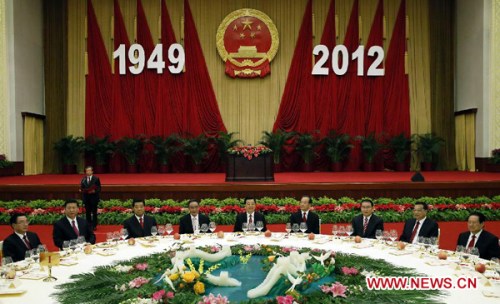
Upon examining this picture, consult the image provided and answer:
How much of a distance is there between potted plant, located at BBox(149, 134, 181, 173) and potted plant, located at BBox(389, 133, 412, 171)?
620cm

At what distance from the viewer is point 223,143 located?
496 inches

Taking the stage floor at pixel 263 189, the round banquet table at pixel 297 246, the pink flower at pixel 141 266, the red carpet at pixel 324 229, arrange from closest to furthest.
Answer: the round banquet table at pixel 297 246 < the pink flower at pixel 141 266 < the red carpet at pixel 324 229 < the stage floor at pixel 263 189

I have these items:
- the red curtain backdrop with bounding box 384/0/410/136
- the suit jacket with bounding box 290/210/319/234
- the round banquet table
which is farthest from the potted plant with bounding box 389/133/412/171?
the round banquet table

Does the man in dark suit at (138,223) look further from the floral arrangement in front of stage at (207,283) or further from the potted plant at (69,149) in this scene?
the potted plant at (69,149)

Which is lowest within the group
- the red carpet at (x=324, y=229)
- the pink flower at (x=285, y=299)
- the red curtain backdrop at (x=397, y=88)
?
the red carpet at (x=324, y=229)

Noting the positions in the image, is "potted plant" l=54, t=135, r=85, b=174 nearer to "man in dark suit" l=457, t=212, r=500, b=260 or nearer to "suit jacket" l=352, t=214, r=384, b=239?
"suit jacket" l=352, t=214, r=384, b=239

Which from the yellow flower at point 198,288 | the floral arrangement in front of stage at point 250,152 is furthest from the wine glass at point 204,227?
the floral arrangement in front of stage at point 250,152

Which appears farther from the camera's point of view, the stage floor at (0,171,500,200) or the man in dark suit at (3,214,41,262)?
the stage floor at (0,171,500,200)

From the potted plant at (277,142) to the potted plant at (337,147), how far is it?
108 cm

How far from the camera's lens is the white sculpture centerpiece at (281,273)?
2520mm

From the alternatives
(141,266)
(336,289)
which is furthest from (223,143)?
(336,289)

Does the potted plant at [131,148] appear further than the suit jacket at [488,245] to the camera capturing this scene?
Yes

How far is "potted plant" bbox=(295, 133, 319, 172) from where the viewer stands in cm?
1244

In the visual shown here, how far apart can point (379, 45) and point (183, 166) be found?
6879 mm
